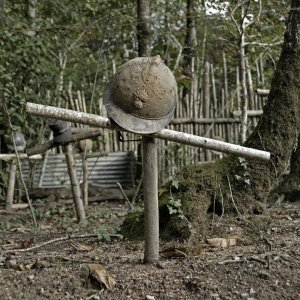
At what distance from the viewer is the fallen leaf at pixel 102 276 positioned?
3150 millimetres

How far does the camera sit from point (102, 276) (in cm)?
319

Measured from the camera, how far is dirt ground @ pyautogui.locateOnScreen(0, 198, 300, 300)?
3111 millimetres

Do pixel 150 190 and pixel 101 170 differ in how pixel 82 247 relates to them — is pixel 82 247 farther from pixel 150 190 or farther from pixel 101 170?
pixel 101 170

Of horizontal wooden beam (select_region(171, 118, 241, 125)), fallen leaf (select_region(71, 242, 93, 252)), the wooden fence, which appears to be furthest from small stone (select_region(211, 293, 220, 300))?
horizontal wooden beam (select_region(171, 118, 241, 125))

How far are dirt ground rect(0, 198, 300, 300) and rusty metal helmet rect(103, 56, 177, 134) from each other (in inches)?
34.6

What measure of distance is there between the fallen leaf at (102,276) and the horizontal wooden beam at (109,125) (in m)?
0.84

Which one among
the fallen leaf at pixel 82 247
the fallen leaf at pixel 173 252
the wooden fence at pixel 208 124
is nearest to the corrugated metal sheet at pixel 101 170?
the wooden fence at pixel 208 124

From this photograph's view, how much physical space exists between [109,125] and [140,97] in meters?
0.25

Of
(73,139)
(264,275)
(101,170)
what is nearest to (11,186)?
(73,139)

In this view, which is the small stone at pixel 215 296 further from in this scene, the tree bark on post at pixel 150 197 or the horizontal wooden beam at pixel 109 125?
the horizontal wooden beam at pixel 109 125

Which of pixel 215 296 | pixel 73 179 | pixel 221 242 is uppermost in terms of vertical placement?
pixel 215 296

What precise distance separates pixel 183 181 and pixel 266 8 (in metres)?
6.13

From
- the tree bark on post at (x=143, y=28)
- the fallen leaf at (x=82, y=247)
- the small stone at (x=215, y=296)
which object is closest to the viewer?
the small stone at (x=215, y=296)

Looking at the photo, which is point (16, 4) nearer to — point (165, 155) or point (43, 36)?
point (43, 36)
